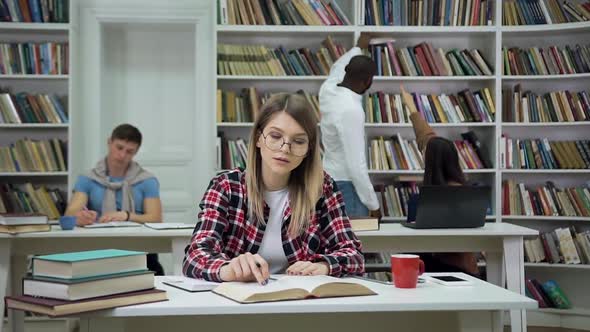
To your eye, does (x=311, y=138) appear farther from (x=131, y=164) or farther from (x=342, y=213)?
(x=131, y=164)

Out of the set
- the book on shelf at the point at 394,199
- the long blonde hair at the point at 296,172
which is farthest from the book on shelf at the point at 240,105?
the long blonde hair at the point at 296,172

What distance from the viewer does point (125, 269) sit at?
1581 mm

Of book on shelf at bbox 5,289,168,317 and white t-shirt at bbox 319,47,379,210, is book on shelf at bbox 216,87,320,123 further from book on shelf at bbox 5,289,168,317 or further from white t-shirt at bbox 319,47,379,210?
book on shelf at bbox 5,289,168,317

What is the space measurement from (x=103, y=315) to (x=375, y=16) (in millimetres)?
3824

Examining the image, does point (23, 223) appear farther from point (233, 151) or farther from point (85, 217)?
point (233, 151)

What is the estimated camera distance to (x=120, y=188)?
3869 mm

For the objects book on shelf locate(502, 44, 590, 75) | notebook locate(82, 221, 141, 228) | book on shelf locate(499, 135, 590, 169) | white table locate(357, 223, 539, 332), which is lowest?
white table locate(357, 223, 539, 332)

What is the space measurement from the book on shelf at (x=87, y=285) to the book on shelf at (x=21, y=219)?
5.36ft

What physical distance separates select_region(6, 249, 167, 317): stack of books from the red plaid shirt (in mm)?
336

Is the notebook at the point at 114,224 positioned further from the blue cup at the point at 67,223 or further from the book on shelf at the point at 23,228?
the book on shelf at the point at 23,228

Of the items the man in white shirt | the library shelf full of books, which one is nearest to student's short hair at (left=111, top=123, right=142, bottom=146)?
the man in white shirt

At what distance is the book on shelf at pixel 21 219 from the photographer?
311 cm

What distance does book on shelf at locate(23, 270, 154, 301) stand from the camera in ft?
4.85

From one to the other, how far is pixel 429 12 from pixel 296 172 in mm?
3184
